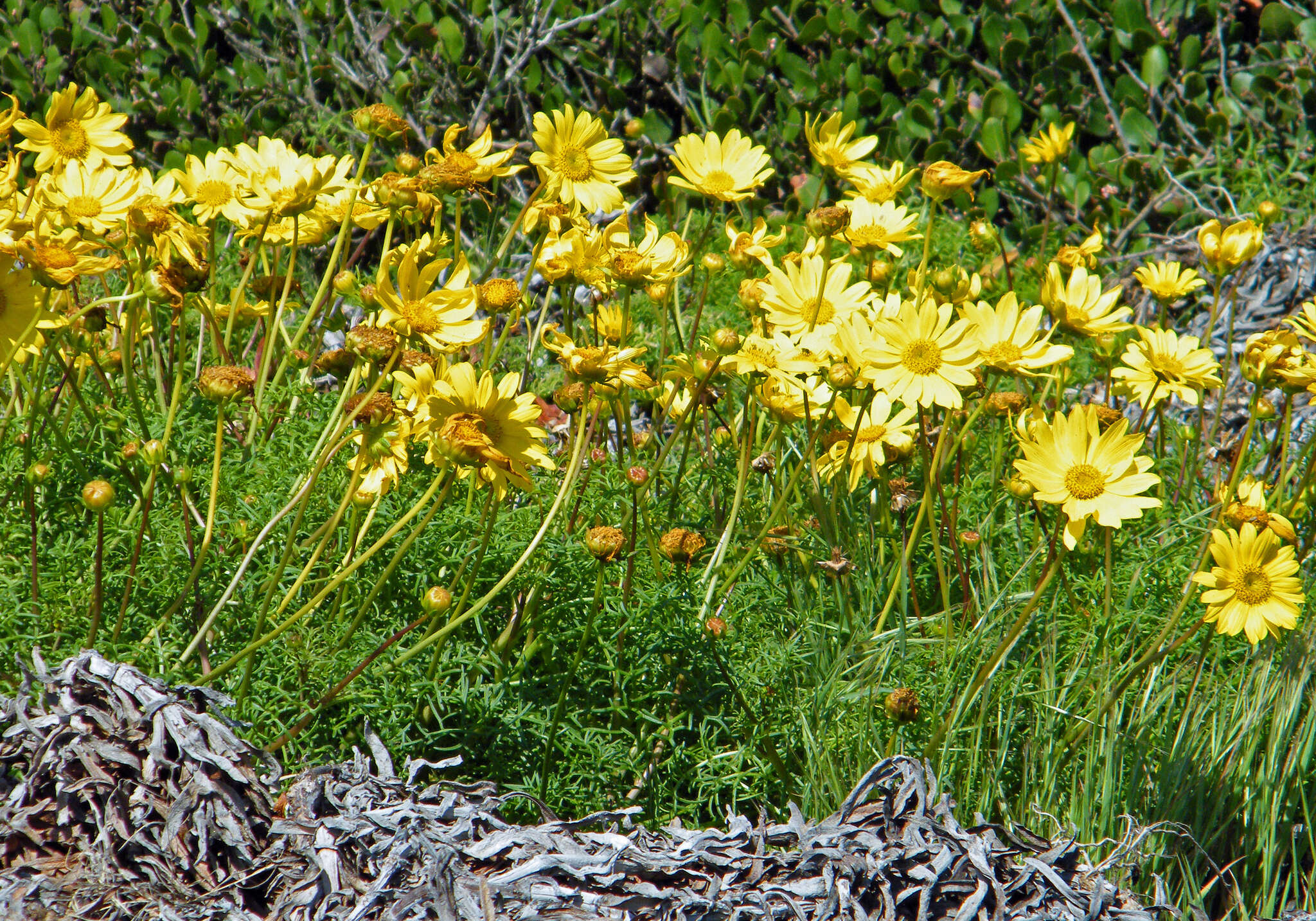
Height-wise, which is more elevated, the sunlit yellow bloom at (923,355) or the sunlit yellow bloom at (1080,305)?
the sunlit yellow bloom at (1080,305)

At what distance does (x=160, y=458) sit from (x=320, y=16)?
325 cm

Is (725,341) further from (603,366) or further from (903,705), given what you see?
(903,705)

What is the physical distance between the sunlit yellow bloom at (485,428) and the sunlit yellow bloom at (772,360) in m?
0.43

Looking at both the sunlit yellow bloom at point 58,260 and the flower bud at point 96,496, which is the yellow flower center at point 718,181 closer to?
the sunlit yellow bloom at point 58,260

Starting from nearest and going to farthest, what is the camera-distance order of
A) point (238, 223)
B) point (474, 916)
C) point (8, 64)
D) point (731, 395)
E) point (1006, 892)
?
point (474, 916)
point (1006, 892)
point (238, 223)
point (731, 395)
point (8, 64)

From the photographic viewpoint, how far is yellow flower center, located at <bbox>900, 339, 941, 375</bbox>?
1730 mm

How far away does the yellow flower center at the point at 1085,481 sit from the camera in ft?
5.49

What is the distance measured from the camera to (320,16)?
424cm

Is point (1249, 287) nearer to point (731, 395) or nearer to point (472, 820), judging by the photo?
point (731, 395)

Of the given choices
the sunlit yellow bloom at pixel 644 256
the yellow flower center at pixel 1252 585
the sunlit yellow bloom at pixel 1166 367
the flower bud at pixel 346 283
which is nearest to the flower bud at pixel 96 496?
the flower bud at pixel 346 283

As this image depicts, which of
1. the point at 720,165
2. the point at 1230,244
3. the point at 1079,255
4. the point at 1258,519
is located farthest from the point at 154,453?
the point at 1230,244

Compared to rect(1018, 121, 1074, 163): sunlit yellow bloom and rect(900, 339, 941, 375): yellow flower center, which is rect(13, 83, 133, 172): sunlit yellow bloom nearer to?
rect(900, 339, 941, 375): yellow flower center

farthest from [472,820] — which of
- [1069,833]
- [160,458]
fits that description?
[1069,833]

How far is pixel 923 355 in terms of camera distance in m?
1.74
